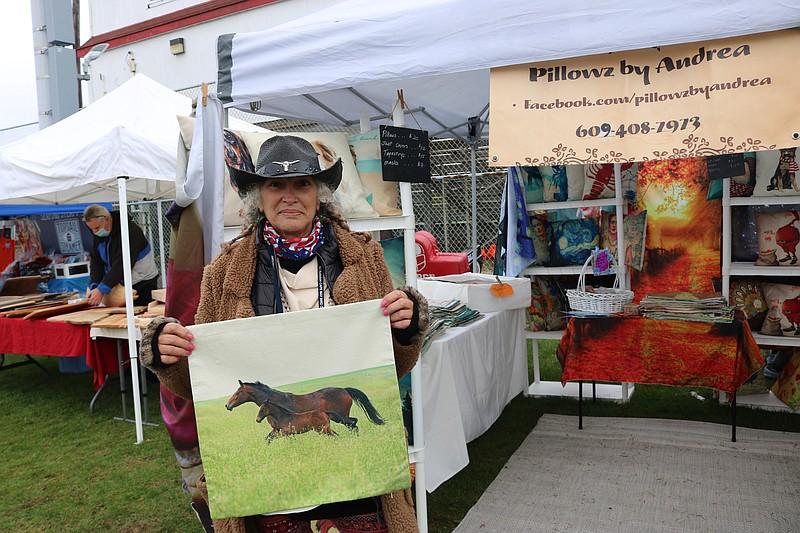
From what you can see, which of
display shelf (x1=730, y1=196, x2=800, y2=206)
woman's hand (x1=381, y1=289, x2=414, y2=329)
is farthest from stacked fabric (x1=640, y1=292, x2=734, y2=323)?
woman's hand (x1=381, y1=289, x2=414, y2=329)

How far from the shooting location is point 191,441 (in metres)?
3.00

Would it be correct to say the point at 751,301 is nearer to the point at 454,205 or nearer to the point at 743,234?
the point at 743,234

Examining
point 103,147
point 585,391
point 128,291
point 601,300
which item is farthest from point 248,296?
point 585,391

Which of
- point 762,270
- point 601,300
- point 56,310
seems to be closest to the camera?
point 601,300

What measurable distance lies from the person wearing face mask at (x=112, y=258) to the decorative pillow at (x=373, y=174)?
13.2ft

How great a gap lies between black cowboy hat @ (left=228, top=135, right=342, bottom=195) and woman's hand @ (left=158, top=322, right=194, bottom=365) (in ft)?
1.73

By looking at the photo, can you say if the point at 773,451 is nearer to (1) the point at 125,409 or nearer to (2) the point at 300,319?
(2) the point at 300,319

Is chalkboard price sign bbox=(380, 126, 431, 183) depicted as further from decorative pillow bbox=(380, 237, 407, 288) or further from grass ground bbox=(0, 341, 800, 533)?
grass ground bbox=(0, 341, 800, 533)

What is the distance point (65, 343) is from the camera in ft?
19.4

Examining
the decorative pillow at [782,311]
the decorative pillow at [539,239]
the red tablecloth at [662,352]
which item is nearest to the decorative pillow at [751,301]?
the decorative pillow at [782,311]

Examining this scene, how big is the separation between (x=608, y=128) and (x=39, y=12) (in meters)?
5.69

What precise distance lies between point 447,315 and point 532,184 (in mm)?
1594

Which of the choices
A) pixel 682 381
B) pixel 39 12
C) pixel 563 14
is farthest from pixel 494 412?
pixel 39 12

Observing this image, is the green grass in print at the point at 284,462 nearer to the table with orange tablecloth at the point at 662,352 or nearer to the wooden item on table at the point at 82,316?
the table with orange tablecloth at the point at 662,352
